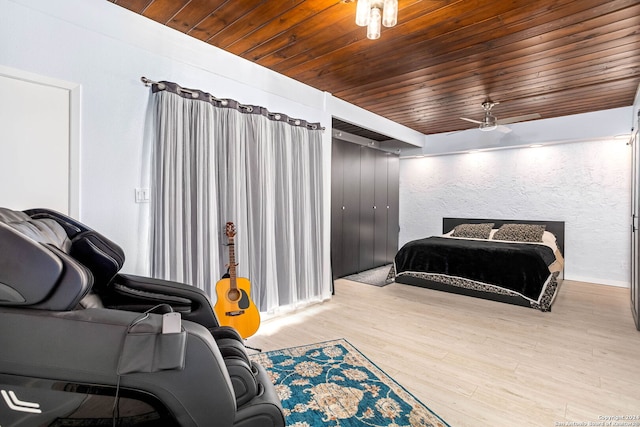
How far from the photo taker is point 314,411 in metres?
1.84

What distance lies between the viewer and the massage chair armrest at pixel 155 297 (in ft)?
4.61

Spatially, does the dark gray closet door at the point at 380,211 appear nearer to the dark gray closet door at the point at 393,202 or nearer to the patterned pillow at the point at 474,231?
the dark gray closet door at the point at 393,202

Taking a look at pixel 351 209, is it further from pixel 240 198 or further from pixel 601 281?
pixel 601 281

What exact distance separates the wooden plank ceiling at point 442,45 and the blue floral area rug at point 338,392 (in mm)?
2522

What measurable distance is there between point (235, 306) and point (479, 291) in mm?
3102

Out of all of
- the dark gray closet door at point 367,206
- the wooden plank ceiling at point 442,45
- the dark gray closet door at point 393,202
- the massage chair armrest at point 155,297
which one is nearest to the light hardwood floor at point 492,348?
the massage chair armrest at point 155,297

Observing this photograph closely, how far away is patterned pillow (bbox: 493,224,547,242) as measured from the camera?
4750 millimetres

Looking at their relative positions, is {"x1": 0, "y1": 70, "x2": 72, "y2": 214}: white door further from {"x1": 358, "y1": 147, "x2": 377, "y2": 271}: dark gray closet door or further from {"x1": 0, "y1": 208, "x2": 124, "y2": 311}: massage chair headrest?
{"x1": 358, "y1": 147, "x2": 377, "y2": 271}: dark gray closet door

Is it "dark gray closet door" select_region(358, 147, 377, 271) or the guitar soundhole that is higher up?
"dark gray closet door" select_region(358, 147, 377, 271)

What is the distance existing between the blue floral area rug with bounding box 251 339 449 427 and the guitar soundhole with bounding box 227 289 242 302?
0.46 m

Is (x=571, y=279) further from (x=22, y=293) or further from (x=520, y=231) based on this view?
(x=22, y=293)

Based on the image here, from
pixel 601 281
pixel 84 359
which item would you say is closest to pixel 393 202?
pixel 601 281

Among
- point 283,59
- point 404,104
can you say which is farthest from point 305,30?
point 404,104

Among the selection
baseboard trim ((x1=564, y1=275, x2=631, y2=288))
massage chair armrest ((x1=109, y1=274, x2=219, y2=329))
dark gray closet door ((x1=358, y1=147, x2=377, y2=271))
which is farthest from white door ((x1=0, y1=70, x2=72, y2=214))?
baseboard trim ((x1=564, y1=275, x2=631, y2=288))
